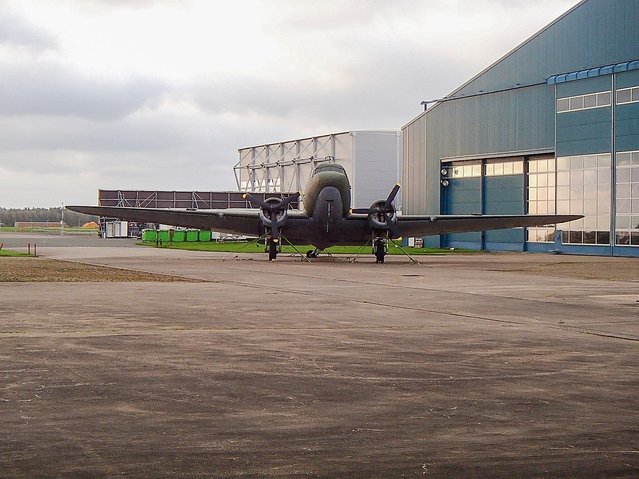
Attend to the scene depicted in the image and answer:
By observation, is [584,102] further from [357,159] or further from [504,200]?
[357,159]

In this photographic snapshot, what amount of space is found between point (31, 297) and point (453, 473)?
1609cm

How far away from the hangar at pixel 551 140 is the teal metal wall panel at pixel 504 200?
93mm

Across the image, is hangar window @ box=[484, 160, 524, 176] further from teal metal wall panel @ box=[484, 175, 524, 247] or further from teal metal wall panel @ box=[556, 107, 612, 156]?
teal metal wall panel @ box=[556, 107, 612, 156]

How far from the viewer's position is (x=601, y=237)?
60.5 m

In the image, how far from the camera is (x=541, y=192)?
2650 inches

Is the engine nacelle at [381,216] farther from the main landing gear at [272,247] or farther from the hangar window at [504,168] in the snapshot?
the hangar window at [504,168]

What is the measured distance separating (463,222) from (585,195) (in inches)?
631

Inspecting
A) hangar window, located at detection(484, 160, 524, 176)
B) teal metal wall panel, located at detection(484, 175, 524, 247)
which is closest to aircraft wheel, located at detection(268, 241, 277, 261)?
teal metal wall panel, located at detection(484, 175, 524, 247)

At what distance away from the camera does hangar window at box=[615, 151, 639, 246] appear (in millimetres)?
57312

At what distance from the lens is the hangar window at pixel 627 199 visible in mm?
57312

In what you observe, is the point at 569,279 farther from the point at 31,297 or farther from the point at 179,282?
the point at 31,297

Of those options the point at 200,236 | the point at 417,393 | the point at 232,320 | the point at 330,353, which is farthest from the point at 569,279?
the point at 200,236

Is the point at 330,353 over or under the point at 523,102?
under

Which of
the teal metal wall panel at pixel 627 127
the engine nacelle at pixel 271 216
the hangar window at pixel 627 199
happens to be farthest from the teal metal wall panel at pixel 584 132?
the engine nacelle at pixel 271 216
